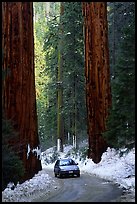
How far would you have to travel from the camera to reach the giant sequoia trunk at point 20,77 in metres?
17.7

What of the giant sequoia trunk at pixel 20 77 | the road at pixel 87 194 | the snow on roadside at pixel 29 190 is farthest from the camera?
the giant sequoia trunk at pixel 20 77

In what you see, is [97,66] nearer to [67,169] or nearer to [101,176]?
[67,169]

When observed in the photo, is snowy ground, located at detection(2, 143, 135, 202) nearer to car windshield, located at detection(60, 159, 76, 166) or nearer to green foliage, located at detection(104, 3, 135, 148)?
car windshield, located at detection(60, 159, 76, 166)

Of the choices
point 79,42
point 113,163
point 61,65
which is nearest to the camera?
point 113,163

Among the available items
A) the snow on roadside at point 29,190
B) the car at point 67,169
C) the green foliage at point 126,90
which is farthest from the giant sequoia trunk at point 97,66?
the green foliage at point 126,90

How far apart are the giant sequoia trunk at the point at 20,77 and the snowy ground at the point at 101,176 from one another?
90 cm

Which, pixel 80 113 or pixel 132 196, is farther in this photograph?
pixel 80 113

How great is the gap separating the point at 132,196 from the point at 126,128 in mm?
2671

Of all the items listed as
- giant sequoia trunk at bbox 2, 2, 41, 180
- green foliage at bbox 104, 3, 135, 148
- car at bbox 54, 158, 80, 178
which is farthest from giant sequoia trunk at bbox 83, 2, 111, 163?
green foliage at bbox 104, 3, 135, 148

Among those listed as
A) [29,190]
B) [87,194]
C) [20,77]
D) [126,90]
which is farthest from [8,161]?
[20,77]

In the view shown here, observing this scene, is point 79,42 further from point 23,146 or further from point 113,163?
point 23,146

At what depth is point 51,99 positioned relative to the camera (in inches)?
1833

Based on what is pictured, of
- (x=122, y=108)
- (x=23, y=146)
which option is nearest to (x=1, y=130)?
(x=122, y=108)

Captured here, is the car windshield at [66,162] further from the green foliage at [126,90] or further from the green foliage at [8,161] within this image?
the green foliage at [126,90]
